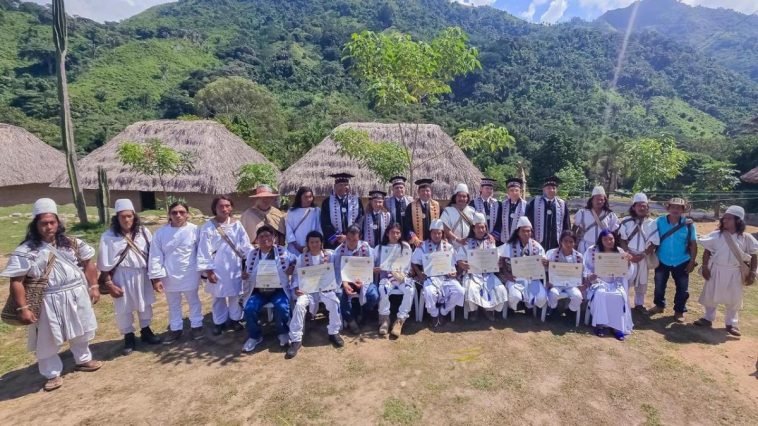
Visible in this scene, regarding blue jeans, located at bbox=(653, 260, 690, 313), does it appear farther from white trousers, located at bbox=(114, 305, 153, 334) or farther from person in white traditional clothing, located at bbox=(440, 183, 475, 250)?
white trousers, located at bbox=(114, 305, 153, 334)

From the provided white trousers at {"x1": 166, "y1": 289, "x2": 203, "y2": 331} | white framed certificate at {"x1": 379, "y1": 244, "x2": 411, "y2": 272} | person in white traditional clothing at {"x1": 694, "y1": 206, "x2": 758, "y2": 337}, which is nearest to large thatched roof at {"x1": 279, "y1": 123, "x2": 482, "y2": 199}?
white framed certificate at {"x1": 379, "y1": 244, "x2": 411, "y2": 272}

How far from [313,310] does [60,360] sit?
8.69ft

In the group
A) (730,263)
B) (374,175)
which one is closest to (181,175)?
(374,175)

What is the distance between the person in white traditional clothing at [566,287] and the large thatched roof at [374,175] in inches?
404

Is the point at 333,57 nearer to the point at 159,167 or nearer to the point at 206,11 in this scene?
the point at 206,11

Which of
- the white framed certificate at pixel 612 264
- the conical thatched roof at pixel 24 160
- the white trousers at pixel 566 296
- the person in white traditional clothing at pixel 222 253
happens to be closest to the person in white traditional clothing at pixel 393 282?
the person in white traditional clothing at pixel 222 253

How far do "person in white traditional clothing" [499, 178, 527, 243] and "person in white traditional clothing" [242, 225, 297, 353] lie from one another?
3281 mm

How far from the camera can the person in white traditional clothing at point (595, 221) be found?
5.89m

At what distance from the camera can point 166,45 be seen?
6291 cm

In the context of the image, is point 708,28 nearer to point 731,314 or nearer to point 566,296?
point 731,314

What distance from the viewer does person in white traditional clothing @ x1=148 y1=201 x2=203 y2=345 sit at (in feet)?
15.3

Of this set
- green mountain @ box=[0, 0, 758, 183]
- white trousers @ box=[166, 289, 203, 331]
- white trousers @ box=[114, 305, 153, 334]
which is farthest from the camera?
green mountain @ box=[0, 0, 758, 183]

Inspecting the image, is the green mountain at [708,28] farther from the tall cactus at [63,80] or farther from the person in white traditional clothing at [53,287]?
the person in white traditional clothing at [53,287]

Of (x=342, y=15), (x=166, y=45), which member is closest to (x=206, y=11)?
(x=342, y=15)
